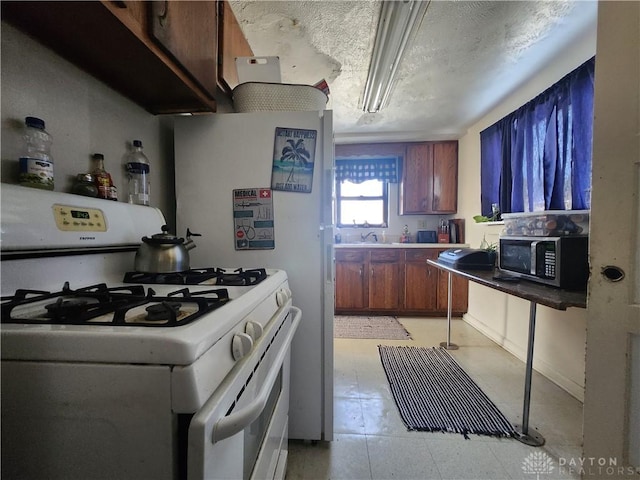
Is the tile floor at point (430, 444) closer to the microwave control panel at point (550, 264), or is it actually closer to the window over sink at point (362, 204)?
the microwave control panel at point (550, 264)

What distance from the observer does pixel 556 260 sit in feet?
4.39

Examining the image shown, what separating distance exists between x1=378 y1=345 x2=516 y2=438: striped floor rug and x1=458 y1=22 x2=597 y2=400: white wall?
2.06ft

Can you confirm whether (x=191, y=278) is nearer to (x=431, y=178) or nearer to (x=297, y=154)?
(x=297, y=154)

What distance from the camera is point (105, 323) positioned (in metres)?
0.47

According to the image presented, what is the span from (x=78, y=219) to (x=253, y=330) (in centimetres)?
65

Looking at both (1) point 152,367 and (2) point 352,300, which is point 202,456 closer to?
(1) point 152,367

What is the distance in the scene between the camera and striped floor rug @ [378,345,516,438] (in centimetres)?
155

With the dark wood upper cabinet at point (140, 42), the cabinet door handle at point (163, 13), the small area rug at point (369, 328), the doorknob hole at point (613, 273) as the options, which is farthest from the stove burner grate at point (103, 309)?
the small area rug at point (369, 328)

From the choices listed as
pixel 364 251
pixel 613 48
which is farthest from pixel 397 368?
pixel 613 48

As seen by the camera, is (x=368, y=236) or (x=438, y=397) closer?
(x=438, y=397)

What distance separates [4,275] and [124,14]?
0.72m

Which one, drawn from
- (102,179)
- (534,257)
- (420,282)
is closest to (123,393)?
(102,179)

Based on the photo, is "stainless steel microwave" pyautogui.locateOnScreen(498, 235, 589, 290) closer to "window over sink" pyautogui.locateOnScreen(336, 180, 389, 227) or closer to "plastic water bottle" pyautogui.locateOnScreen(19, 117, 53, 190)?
"plastic water bottle" pyautogui.locateOnScreen(19, 117, 53, 190)

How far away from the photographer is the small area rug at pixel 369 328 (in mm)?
2926
